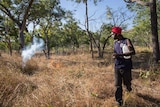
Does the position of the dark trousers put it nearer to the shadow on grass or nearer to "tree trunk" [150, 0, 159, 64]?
the shadow on grass

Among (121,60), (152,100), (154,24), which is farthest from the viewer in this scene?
(154,24)

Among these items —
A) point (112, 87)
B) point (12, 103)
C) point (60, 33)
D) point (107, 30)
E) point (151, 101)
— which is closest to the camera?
point (12, 103)

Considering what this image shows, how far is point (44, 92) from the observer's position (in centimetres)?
520

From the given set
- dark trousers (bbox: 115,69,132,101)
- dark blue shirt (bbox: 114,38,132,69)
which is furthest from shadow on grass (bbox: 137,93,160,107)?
dark blue shirt (bbox: 114,38,132,69)

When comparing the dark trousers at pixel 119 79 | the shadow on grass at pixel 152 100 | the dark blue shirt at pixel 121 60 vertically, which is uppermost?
the dark blue shirt at pixel 121 60

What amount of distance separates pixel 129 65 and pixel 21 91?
2.45 m

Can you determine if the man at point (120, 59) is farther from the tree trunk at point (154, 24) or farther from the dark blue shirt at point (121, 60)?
the tree trunk at point (154, 24)

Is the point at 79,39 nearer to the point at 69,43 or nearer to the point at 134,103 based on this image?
the point at 69,43

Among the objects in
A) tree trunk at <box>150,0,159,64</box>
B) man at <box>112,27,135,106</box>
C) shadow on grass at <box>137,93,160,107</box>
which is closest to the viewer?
man at <box>112,27,135,106</box>

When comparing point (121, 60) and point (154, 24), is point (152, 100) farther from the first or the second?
point (154, 24)

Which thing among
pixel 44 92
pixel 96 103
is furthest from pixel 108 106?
pixel 44 92

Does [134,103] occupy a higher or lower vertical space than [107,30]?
lower

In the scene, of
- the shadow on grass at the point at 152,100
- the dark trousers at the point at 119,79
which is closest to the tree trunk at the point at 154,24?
the shadow on grass at the point at 152,100

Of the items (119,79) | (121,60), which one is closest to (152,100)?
(119,79)
